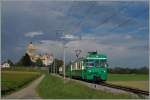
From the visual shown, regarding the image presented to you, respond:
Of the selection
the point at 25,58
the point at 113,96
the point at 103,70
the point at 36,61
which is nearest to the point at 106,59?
the point at 103,70

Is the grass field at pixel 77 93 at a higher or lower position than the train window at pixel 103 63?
lower

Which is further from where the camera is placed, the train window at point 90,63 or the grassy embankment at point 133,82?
the train window at point 90,63

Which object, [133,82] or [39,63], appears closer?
[133,82]

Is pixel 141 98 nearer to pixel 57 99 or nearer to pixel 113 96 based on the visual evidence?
pixel 113 96

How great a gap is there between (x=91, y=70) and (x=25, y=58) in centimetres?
10128

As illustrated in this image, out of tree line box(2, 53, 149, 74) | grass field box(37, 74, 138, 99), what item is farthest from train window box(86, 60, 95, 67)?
tree line box(2, 53, 149, 74)

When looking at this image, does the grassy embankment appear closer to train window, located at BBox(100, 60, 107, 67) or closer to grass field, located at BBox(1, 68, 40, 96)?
train window, located at BBox(100, 60, 107, 67)

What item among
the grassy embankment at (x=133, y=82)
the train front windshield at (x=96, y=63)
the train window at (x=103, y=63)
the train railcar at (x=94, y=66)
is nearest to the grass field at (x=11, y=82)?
the train railcar at (x=94, y=66)

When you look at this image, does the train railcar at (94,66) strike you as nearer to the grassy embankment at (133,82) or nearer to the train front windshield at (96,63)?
the train front windshield at (96,63)

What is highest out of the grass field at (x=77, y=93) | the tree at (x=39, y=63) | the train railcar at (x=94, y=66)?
the train railcar at (x=94, y=66)

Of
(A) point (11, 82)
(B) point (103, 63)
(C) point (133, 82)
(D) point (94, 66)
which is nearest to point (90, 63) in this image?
(D) point (94, 66)

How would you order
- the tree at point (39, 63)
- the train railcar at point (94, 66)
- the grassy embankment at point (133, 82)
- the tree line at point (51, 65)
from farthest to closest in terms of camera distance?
1. the tree at point (39, 63)
2. the tree line at point (51, 65)
3. the train railcar at point (94, 66)
4. the grassy embankment at point (133, 82)

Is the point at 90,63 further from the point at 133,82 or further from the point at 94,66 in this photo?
the point at 133,82

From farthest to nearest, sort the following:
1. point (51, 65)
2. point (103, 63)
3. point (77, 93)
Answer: point (51, 65), point (103, 63), point (77, 93)
